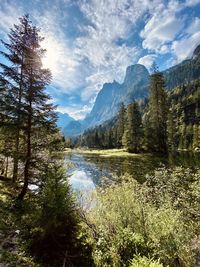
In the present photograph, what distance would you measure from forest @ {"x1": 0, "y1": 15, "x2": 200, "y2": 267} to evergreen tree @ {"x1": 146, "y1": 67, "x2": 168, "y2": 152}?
3884 centimetres

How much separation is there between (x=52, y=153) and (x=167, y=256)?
10043mm

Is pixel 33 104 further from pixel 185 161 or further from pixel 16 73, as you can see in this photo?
pixel 185 161

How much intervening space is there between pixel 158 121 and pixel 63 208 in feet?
150

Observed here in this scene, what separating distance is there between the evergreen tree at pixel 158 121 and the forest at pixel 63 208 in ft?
127

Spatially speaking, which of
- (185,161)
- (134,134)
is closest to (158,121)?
(134,134)

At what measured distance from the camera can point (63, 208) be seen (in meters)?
9.14

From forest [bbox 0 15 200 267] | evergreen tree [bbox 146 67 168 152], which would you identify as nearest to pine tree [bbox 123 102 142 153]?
evergreen tree [bbox 146 67 168 152]

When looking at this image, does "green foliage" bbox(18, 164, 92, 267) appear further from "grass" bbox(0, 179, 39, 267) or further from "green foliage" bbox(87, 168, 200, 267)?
"green foliage" bbox(87, 168, 200, 267)

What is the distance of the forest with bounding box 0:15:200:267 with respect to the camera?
781 centimetres

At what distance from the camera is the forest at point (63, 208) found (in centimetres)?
781

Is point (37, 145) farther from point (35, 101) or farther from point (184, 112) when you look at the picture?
point (184, 112)

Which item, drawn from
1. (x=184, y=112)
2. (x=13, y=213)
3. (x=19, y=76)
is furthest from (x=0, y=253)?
(x=184, y=112)

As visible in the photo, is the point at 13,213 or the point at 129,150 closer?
the point at 13,213

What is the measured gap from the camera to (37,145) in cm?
1468
